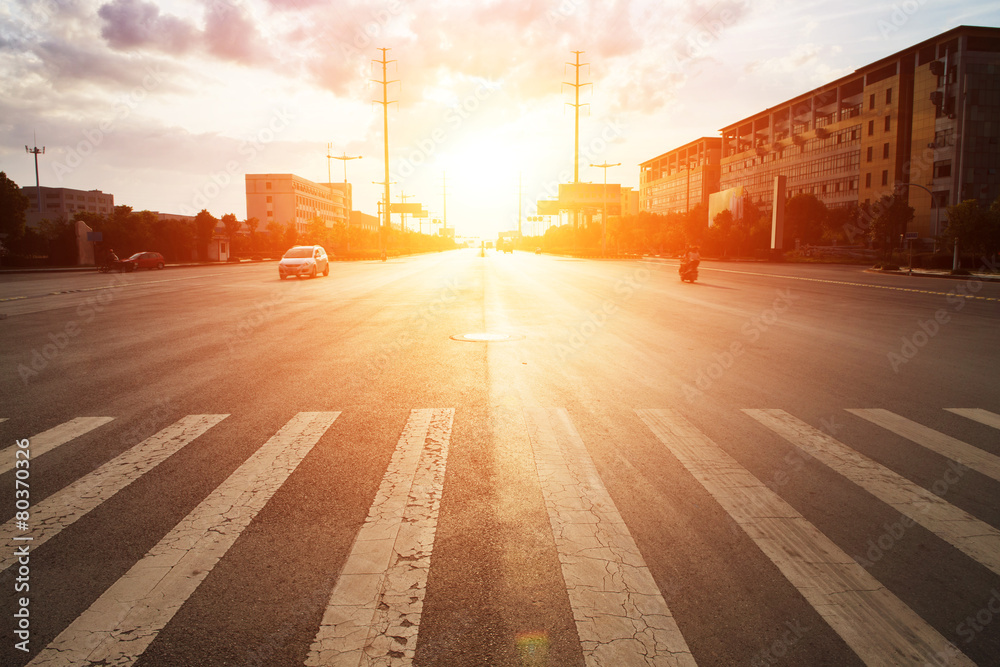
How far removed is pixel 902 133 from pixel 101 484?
286 feet

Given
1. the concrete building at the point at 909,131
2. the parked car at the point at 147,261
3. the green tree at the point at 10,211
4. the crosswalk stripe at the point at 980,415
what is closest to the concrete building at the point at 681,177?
the concrete building at the point at 909,131

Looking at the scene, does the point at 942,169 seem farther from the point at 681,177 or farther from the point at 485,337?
the point at 485,337

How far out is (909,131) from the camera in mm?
72312

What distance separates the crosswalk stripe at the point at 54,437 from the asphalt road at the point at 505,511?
0.10 ft

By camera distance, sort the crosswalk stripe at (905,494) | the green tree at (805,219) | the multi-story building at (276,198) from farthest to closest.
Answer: the multi-story building at (276,198), the green tree at (805,219), the crosswalk stripe at (905,494)

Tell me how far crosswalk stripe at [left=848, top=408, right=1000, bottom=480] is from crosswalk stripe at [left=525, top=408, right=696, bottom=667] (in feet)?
9.73

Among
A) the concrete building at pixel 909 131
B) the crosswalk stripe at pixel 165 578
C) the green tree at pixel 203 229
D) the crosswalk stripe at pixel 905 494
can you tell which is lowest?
the crosswalk stripe at pixel 165 578

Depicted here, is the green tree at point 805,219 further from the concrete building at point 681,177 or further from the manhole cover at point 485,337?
the manhole cover at point 485,337

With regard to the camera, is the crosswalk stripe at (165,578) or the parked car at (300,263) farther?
the parked car at (300,263)

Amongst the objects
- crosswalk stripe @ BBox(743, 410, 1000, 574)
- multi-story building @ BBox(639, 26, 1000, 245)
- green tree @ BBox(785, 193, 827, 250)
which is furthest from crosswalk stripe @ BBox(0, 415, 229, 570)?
Result: green tree @ BBox(785, 193, 827, 250)

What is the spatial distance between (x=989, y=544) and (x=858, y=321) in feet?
40.8

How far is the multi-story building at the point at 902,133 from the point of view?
64.2 m

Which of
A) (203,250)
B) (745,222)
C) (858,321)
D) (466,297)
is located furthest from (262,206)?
(858,321)

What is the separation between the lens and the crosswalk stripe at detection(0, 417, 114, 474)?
5.09m
